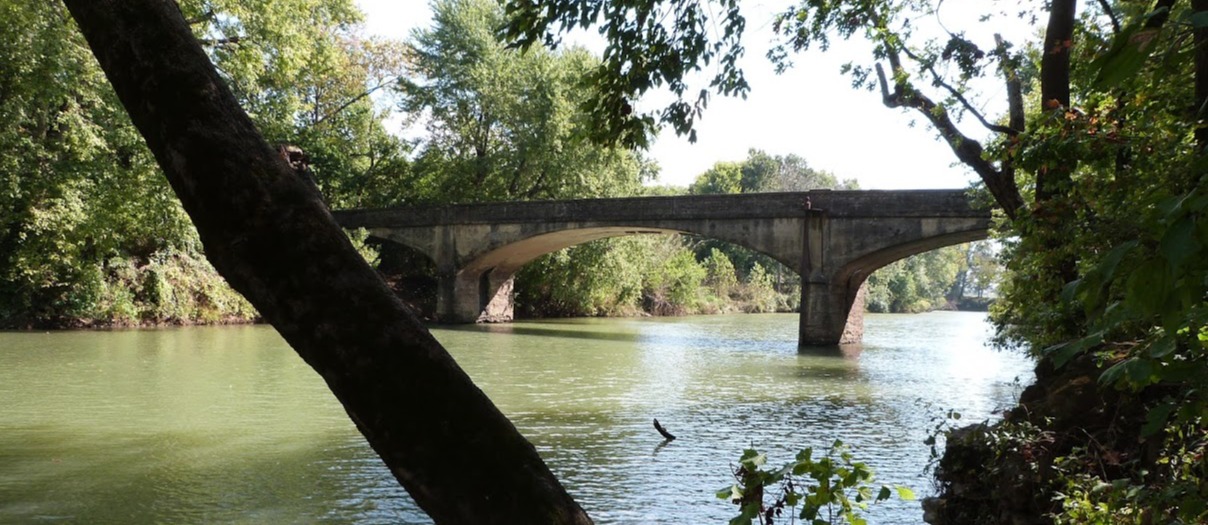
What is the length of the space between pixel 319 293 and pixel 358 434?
726 cm

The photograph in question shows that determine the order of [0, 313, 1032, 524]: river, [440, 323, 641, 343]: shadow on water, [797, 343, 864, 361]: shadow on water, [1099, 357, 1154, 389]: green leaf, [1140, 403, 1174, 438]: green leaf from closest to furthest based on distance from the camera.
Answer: [1099, 357, 1154, 389]: green leaf, [1140, 403, 1174, 438]: green leaf, [0, 313, 1032, 524]: river, [797, 343, 864, 361]: shadow on water, [440, 323, 641, 343]: shadow on water

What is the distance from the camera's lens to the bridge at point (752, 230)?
1920 centimetres

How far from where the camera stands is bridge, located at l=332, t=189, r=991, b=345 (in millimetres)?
19203

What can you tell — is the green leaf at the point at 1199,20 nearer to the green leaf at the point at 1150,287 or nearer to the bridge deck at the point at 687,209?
the green leaf at the point at 1150,287

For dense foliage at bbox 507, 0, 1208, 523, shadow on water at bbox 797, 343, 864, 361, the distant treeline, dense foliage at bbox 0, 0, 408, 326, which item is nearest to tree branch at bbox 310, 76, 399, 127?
the distant treeline

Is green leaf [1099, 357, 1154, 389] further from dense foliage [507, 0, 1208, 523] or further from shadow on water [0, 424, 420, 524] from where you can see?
shadow on water [0, 424, 420, 524]

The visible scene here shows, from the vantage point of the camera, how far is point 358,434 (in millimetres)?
8430

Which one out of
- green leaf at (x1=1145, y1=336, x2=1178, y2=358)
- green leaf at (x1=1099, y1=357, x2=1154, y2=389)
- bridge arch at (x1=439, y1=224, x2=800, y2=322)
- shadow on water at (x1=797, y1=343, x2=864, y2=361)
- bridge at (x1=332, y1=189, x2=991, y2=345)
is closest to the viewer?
green leaf at (x1=1145, y1=336, x2=1178, y2=358)

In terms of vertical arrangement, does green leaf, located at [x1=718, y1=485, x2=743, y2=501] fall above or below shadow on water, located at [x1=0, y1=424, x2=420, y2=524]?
above

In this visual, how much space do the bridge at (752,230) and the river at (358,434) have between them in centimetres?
266

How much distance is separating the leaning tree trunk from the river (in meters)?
4.10

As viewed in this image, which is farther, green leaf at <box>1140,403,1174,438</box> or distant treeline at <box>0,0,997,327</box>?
distant treeline at <box>0,0,997,327</box>

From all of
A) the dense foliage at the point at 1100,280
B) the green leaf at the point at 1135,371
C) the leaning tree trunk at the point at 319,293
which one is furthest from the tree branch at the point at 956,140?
the leaning tree trunk at the point at 319,293

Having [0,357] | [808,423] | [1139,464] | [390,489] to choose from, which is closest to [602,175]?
[0,357]
